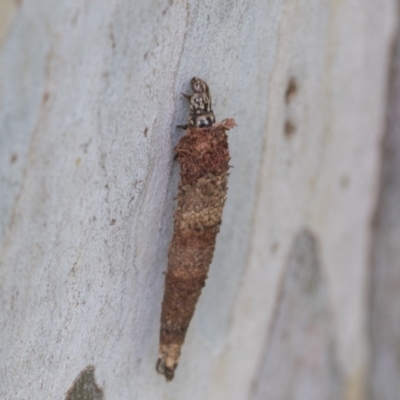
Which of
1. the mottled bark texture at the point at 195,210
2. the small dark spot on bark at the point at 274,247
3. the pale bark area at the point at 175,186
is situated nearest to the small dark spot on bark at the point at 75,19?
the pale bark area at the point at 175,186

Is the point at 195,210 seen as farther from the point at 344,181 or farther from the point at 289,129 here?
the point at 344,181

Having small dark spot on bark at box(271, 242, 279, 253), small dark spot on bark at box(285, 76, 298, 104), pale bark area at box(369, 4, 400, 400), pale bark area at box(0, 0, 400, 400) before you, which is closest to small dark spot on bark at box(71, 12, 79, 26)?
pale bark area at box(0, 0, 400, 400)

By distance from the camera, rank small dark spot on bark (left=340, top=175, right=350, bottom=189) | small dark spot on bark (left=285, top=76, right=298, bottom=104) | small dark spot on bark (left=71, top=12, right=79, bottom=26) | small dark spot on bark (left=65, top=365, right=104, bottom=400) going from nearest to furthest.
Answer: small dark spot on bark (left=71, top=12, right=79, bottom=26), small dark spot on bark (left=65, top=365, right=104, bottom=400), small dark spot on bark (left=285, top=76, right=298, bottom=104), small dark spot on bark (left=340, top=175, right=350, bottom=189)

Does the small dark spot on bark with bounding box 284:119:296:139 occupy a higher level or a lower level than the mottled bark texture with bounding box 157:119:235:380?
higher

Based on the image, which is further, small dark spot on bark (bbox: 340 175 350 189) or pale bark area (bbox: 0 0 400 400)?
small dark spot on bark (bbox: 340 175 350 189)

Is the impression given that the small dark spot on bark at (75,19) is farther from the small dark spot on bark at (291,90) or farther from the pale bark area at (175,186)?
the small dark spot on bark at (291,90)

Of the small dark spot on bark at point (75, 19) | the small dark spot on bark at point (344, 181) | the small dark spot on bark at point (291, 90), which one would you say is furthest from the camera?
the small dark spot on bark at point (344, 181)

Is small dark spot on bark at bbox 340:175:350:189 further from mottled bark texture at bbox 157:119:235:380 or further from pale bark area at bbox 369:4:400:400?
mottled bark texture at bbox 157:119:235:380

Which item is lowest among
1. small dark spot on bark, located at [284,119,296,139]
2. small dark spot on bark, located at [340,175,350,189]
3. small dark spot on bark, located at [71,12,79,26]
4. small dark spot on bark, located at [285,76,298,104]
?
small dark spot on bark, located at [340,175,350,189]

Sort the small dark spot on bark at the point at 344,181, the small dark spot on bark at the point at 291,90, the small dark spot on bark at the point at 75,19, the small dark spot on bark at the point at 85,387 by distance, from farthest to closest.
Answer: the small dark spot on bark at the point at 344,181
the small dark spot on bark at the point at 291,90
the small dark spot on bark at the point at 85,387
the small dark spot on bark at the point at 75,19
